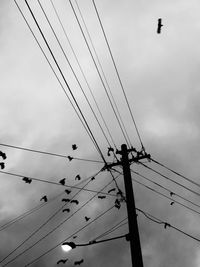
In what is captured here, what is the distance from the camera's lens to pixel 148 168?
11984 millimetres

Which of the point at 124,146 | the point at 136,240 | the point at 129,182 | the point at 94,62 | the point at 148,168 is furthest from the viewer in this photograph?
the point at 148,168

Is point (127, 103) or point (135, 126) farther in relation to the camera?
point (135, 126)

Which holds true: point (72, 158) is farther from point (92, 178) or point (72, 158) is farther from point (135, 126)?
point (135, 126)

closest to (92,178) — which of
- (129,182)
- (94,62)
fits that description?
(129,182)

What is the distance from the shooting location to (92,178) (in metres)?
12.7

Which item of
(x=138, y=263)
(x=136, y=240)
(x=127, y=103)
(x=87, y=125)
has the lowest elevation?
(x=138, y=263)

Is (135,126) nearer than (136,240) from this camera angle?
No

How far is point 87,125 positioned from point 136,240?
3127mm

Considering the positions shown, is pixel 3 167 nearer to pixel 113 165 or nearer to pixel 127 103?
pixel 113 165

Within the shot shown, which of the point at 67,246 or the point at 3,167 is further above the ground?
the point at 3,167

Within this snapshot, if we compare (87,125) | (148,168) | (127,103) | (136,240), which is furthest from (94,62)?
(148,168)

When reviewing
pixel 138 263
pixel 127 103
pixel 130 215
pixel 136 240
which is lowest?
pixel 138 263

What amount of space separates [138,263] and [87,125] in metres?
3.57

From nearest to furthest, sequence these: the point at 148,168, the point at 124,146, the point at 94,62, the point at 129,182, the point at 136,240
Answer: the point at 94,62 < the point at 136,240 < the point at 129,182 < the point at 124,146 < the point at 148,168
